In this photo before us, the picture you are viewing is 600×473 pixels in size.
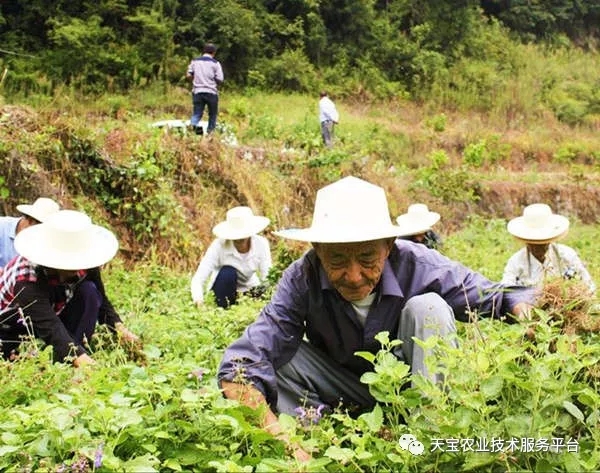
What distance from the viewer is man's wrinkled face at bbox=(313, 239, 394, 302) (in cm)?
236

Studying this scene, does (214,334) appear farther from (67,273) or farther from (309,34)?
(309,34)

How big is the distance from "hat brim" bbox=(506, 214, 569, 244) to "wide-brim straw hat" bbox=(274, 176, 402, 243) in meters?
2.35

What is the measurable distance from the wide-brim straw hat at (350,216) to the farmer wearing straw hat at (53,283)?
1395 millimetres

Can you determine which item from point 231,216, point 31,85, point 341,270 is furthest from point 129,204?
point 31,85


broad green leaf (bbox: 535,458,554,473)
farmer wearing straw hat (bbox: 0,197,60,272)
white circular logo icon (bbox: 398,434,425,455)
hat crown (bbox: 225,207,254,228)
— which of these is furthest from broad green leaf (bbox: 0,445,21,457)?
hat crown (bbox: 225,207,254,228)

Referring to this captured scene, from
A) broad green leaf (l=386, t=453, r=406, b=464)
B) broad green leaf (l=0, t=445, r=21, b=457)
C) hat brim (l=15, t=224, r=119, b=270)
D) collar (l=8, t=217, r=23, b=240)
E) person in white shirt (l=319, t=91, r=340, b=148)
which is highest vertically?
broad green leaf (l=386, t=453, r=406, b=464)

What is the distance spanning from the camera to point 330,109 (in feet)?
44.7

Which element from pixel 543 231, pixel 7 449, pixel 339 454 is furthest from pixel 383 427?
pixel 543 231

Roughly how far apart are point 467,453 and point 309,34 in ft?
72.5

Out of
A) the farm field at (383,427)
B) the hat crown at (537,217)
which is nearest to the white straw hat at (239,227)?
the hat crown at (537,217)

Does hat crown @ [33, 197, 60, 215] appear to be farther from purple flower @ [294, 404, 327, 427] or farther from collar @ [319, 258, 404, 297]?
purple flower @ [294, 404, 327, 427]

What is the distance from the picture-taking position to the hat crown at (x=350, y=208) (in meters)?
2.31

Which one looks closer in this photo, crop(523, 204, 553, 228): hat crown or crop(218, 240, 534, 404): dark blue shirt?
crop(218, 240, 534, 404): dark blue shirt

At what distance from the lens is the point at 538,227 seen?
180 inches
